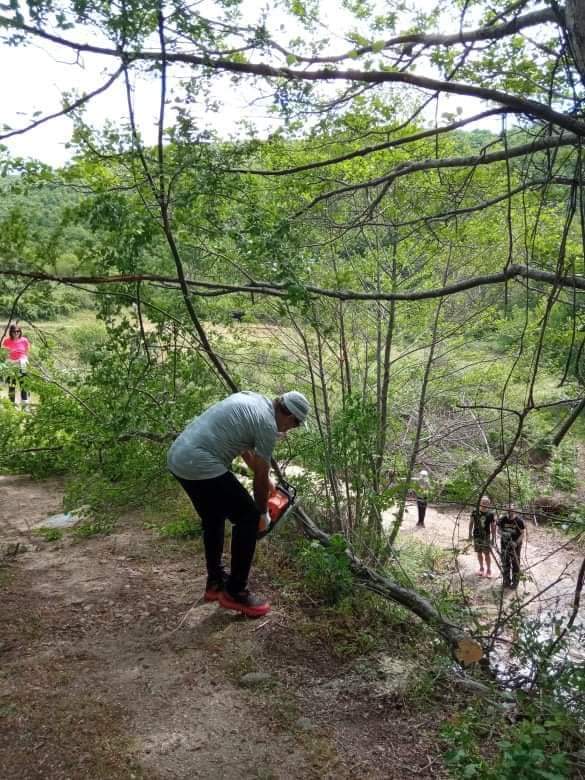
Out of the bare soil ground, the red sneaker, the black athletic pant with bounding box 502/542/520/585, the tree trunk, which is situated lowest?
the bare soil ground

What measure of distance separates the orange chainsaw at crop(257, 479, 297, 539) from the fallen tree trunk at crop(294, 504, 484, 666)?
40 cm

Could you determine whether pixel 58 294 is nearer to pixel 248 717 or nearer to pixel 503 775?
pixel 248 717

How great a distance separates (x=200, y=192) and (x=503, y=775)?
3030 mm

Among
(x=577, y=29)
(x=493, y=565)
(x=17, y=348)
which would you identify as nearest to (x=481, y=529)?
(x=577, y=29)

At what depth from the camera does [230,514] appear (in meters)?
3.62

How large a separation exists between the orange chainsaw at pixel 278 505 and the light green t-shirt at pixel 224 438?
45 cm

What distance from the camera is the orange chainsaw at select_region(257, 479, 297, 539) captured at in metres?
3.78

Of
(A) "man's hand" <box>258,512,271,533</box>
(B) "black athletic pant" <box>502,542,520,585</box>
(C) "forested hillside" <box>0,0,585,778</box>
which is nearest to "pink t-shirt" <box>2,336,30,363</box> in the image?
(C) "forested hillside" <box>0,0,585,778</box>

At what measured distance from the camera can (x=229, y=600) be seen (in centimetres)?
380

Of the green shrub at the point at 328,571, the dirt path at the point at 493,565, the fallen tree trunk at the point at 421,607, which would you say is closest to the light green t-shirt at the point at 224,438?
the green shrub at the point at 328,571

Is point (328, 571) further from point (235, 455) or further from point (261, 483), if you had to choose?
point (235, 455)

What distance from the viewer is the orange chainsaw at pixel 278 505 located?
3775 millimetres

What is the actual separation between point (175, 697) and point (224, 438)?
1.41 m

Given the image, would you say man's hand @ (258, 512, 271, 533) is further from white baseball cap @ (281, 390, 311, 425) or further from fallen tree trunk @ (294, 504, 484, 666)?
white baseball cap @ (281, 390, 311, 425)
